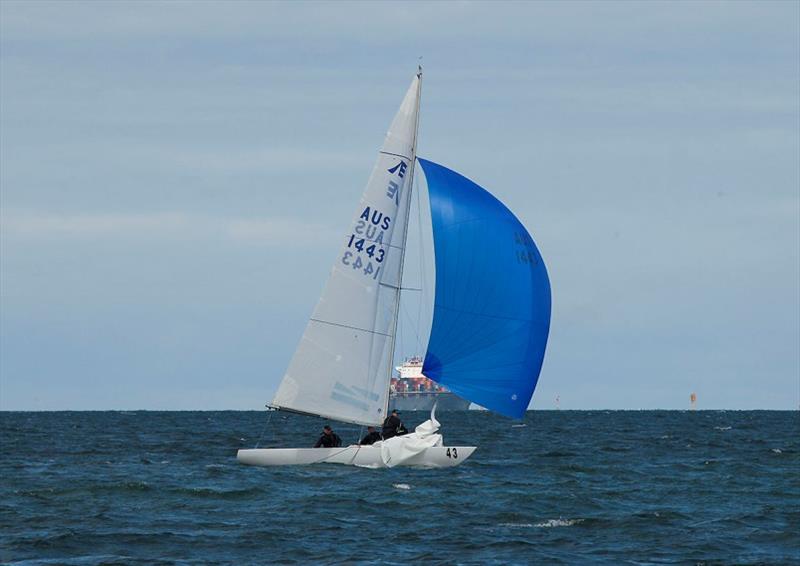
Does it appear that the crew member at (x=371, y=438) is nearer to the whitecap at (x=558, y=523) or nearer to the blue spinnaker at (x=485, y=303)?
the blue spinnaker at (x=485, y=303)

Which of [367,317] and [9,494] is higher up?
[367,317]

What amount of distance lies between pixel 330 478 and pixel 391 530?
858cm

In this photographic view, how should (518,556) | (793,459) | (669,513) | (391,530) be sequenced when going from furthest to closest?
(793,459)
(669,513)
(391,530)
(518,556)

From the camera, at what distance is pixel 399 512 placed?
26.4 metres

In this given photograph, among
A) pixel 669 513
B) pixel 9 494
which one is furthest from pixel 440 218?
pixel 9 494

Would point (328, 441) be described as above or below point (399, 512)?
above

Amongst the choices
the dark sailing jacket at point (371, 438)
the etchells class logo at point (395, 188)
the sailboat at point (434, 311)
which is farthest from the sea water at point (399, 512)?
the etchells class logo at point (395, 188)

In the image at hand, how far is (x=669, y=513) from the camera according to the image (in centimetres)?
2731

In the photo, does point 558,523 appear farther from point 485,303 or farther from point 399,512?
point 485,303

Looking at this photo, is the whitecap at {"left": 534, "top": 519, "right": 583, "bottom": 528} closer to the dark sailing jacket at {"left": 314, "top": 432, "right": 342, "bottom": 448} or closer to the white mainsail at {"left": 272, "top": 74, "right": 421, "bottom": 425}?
the white mainsail at {"left": 272, "top": 74, "right": 421, "bottom": 425}

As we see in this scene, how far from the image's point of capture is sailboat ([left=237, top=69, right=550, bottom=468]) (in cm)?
3278

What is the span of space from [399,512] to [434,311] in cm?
770

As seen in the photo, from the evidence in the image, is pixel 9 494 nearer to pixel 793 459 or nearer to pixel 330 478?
pixel 330 478

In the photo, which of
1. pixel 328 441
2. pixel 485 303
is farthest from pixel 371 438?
pixel 485 303
